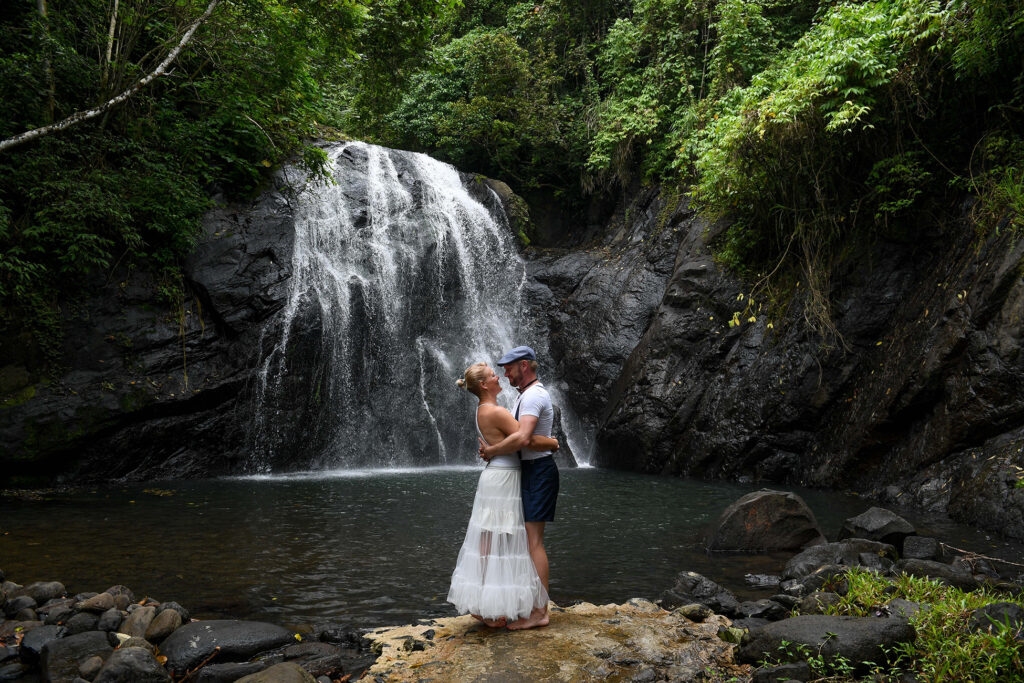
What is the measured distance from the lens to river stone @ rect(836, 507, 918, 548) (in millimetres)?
6664

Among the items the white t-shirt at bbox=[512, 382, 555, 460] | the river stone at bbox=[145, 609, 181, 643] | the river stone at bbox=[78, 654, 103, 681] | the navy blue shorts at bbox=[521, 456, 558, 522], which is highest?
the white t-shirt at bbox=[512, 382, 555, 460]

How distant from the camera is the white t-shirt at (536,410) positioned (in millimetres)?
4457

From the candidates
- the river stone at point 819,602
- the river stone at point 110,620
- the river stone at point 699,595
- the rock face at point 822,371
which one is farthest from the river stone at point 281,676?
the rock face at point 822,371

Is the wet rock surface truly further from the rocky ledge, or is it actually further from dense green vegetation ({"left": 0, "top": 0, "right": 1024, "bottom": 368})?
dense green vegetation ({"left": 0, "top": 0, "right": 1024, "bottom": 368})

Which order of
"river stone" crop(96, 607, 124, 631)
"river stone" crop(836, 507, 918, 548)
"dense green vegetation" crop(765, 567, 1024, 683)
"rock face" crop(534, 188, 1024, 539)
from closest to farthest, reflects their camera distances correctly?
"dense green vegetation" crop(765, 567, 1024, 683) → "river stone" crop(96, 607, 124, 631) → "river stone" crop(836, 507, 918, 548) → "rock face" crop(534, 188, 1024, 539)

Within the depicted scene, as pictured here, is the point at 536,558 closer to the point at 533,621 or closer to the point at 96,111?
the point at 533,621

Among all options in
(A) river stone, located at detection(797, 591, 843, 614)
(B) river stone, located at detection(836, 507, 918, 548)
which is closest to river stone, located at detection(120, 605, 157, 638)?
(A) river stone, located at detection(797, 591, 843, 614)

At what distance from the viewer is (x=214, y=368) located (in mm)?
12523

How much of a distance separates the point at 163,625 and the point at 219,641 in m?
0.50

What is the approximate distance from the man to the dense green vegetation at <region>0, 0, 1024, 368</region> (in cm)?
791

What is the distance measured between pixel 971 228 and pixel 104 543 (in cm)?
1200

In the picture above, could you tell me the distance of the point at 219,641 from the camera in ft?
14.3

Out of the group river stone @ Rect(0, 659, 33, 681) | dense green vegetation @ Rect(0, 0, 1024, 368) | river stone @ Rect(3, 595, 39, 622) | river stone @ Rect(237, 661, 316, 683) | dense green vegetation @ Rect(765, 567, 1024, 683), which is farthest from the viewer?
dense green vegetation @ Rect(0, 0, 1024, 368)

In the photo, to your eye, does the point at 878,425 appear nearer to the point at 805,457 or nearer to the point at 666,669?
the point at 805,457
